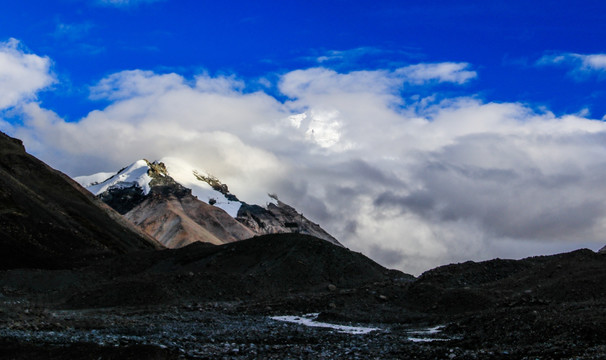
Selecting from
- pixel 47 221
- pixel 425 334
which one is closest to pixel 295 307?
pixel 425 334

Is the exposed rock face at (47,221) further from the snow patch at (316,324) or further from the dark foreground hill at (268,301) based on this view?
the snow patch at (316,324)

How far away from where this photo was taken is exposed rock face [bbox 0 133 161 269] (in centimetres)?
8431

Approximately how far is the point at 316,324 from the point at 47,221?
6388cm

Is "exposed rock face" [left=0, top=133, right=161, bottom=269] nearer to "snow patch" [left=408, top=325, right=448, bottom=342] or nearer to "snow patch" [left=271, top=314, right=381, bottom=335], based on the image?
"snow patch" [left=271, top=314, right=381, bottom=335]

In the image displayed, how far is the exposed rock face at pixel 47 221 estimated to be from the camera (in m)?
84.3

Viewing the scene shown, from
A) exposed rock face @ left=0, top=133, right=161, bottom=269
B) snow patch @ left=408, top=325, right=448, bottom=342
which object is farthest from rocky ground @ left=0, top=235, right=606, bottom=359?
exposed rock face @ left=0, top=133, right=161, bottom=269

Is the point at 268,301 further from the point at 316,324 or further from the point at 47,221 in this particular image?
the point at 47,221

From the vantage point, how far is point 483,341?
1113 inches

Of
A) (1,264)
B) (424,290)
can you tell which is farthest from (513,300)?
(1,264)

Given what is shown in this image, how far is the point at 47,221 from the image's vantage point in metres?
92.5

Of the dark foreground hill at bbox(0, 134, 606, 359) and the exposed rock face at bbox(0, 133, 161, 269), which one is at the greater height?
the exposed rock face at bbox(0, 133, 161, 269)

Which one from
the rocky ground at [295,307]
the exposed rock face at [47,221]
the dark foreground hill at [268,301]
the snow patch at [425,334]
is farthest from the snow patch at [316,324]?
the exposed rock face at [47,221]

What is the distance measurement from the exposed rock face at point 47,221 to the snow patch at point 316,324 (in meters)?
48.4

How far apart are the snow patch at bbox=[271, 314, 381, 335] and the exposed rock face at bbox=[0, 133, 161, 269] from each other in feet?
159
